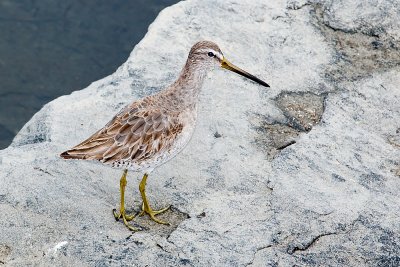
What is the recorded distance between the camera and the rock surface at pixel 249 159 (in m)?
5.99

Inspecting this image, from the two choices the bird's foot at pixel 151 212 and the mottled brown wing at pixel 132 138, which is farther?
the bird's foot at pixel 151 212

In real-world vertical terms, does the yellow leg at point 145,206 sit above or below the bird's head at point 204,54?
below

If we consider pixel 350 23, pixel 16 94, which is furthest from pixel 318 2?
pixel 16 94

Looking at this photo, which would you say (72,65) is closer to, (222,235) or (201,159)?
(201,159)

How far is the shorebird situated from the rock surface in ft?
1.24

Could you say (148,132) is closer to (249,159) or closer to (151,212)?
(151,212)

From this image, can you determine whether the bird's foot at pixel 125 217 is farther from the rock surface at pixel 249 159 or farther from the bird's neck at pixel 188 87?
the bird's neck at pixel 188 87

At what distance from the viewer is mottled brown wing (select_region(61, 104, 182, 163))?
6148mm

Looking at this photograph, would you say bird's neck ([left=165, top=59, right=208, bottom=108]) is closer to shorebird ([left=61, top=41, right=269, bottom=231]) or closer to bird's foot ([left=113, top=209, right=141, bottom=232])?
shorebird ([left=61, top=41, right=269, bottom=231])

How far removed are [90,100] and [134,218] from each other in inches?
64.3

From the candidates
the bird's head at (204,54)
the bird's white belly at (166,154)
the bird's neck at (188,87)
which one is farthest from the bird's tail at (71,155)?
the bird's head at (204,54)

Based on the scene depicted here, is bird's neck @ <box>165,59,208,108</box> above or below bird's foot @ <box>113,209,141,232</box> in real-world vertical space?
above

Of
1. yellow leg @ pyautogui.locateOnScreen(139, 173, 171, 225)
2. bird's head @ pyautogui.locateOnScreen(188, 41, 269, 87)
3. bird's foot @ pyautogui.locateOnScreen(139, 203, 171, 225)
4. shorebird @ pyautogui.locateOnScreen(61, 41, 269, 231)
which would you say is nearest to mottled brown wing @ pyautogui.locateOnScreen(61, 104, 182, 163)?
shorebird @ pyautogui.locateOnScreen(61, 41, 269, 231)

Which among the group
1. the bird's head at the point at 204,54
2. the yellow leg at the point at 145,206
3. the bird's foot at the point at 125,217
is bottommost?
the bird's foot at the point at 125,217
